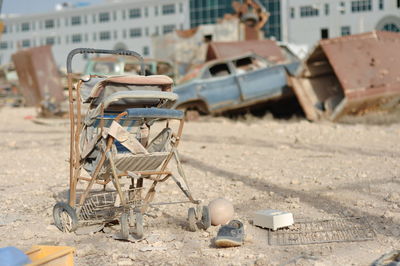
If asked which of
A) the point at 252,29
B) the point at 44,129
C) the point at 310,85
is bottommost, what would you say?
the point at 44,129

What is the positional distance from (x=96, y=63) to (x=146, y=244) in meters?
12.5

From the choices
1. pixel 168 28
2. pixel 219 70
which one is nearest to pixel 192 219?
pixel 219 70

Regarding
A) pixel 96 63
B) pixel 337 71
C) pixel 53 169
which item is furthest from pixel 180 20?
pixel 53 169

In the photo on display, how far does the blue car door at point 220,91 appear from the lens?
13570mm

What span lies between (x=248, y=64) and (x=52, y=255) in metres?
11.7

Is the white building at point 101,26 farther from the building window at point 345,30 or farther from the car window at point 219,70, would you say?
the car window at point 219,70

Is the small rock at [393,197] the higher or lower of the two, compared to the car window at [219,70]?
lower

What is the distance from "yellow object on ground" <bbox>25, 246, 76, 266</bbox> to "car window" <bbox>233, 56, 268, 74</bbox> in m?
10.8

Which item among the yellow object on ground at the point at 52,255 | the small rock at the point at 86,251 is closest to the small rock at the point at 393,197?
the small rock at the point at 86,251

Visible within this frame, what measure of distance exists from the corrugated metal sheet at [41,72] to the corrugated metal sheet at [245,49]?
6.49 metres

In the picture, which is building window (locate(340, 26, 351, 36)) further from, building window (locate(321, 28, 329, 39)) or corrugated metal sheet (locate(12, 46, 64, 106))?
corrugated metal sheet (locate(12, 46, 64, 106))

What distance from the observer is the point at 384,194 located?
19.2ft

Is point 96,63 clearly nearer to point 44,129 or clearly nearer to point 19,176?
point 44,129

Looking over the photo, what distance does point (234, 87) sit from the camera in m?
13.5
